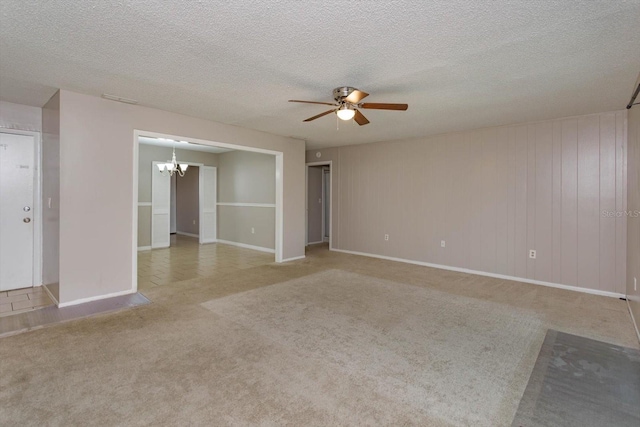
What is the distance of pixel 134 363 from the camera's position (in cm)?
229

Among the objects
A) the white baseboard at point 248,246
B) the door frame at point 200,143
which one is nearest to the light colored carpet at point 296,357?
the door frame at point 200,143

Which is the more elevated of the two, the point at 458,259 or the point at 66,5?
the point at 66,5

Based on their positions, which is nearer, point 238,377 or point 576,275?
point 238,377

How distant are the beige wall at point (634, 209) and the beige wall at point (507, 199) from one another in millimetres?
309

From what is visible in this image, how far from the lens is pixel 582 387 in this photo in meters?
2.06

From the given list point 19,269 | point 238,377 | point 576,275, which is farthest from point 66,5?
point 576,275

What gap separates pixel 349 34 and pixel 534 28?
1.28 m

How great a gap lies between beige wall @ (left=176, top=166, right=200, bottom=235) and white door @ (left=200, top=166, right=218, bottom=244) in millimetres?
917

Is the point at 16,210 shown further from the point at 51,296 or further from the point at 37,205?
the point at 51,296

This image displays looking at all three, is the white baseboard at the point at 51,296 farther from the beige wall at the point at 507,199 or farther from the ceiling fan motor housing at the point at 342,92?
the beige wall at the point at 507,199

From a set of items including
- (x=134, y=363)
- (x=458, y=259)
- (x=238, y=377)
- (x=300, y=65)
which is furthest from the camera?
(x=458, y=259)

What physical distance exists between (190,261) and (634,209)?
661 cm

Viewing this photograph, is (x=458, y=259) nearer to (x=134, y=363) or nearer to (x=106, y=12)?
(x=134, y=363)

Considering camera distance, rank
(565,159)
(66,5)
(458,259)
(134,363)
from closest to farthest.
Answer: (66,5), (134,363), (565,159), (458,259)
